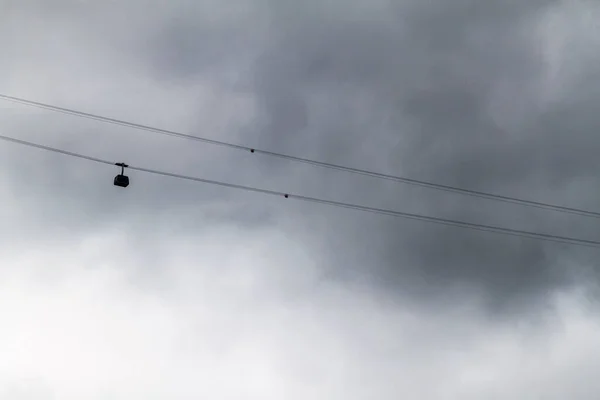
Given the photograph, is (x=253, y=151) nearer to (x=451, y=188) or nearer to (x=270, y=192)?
(x=270, y=192)

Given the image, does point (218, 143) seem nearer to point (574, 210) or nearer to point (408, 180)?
point (408, 180)

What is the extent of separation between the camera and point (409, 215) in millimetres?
72000

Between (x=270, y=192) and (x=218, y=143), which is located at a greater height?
(x=218, y=143)

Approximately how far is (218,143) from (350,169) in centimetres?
1355

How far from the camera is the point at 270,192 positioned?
70.9 meters

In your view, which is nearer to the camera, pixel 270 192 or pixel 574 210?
pixel 270 192

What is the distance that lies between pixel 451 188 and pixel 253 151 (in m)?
20.1

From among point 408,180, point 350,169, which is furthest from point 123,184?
point 408,180

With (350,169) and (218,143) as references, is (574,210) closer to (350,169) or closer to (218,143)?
(350,169)

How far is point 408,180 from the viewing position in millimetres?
72750

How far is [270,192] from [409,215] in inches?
552

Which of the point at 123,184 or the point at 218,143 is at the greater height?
the point at 218,143

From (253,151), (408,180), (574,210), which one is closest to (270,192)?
(253,151)

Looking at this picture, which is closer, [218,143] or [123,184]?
[123,184]
